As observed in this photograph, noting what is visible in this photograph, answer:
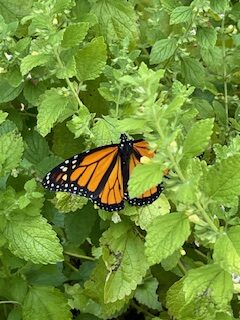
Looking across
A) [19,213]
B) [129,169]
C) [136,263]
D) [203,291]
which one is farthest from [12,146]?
[203,291]

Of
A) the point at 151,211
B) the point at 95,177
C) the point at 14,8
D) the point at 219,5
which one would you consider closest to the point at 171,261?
the point at 151,211

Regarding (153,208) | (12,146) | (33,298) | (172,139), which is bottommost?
(33,298)

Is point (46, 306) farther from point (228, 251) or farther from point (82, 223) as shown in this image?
point (228, 251)

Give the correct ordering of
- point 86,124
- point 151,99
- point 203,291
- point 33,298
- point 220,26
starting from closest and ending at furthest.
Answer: point 151,99 → point 203,291 → point 86,124 → point 33,298 → point 220,26

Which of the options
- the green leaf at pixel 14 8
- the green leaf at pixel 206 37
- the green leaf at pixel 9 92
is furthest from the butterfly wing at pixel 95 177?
the green leaf at pixel 14 8

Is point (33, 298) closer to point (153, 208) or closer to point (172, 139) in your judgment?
point (153, 208)

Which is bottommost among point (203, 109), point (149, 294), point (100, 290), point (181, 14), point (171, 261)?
point (149, 294)
